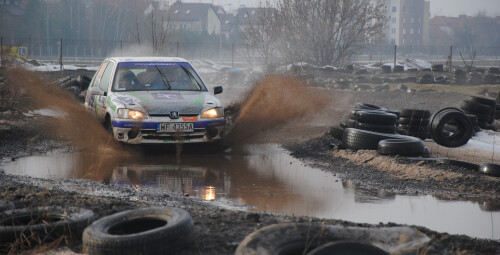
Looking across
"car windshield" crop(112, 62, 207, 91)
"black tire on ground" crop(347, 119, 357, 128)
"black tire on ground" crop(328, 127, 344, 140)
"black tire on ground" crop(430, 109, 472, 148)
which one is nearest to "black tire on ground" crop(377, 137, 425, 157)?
"black tire on ground" crop(347, 119, 357, 128)

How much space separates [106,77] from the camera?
11.4m

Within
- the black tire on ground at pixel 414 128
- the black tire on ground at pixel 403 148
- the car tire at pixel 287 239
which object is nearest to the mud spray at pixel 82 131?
the black tire on ground at pixel 403 148

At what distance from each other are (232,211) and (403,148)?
452cm

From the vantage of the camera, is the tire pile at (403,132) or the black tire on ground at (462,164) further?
the tire pile at (403,132)

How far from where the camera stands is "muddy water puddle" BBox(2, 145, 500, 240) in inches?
258

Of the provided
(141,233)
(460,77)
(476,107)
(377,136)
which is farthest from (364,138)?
(460,77)

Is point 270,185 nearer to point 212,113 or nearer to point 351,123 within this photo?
point 212,113

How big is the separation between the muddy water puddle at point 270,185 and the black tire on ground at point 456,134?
2959 mm

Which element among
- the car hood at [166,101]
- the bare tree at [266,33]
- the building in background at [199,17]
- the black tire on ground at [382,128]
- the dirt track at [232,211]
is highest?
the building in background at [199,17]

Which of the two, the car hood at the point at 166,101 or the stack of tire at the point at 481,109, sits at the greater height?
the car hood at the point at 166,101

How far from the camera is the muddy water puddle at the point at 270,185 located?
6555 millimetres

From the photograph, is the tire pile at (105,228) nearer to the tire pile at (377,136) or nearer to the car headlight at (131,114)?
the car headlight at (131,114)

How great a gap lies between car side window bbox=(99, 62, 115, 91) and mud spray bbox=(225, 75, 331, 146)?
245cm

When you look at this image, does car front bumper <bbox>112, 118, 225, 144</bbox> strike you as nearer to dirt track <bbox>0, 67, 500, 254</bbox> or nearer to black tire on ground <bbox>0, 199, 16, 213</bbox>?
dirt track <bbox>0, 67, 500, 254</bbox>
